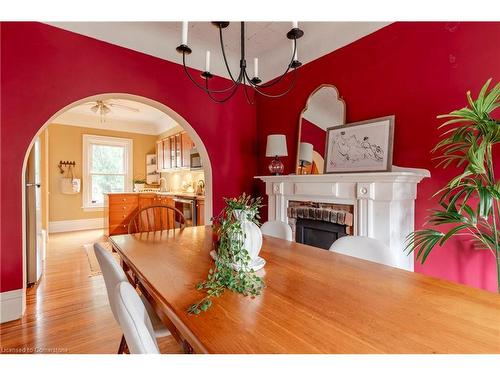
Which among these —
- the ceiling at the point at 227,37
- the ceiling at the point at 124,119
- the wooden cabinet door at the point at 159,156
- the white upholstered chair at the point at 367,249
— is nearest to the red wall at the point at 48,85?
the ceiling at the point at 227,37

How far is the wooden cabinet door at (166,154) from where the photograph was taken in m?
5.53

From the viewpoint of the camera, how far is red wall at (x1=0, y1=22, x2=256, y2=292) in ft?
6.68

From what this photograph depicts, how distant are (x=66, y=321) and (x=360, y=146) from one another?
2.90 metres

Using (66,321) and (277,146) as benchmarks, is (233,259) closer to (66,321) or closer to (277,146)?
(66,321)

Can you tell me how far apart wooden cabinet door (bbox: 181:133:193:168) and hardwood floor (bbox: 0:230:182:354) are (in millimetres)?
2407

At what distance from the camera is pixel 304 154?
2.91 metres

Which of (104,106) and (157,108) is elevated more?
(104,106)

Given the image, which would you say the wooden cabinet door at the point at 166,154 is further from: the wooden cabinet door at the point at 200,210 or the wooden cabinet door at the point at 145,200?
the wooden cabinet door at the point at 200,210

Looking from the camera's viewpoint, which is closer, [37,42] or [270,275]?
[270,275]

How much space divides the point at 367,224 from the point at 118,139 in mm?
5963

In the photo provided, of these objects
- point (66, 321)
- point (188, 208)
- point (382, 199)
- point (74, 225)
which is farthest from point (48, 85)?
point (74, 225)
